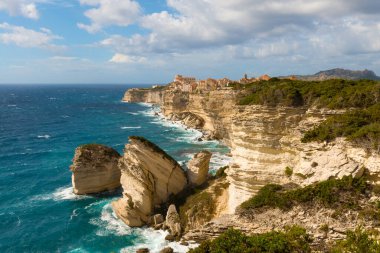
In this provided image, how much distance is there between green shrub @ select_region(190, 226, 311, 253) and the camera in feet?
49.2

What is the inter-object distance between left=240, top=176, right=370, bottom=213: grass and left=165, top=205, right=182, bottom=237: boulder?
8859mm

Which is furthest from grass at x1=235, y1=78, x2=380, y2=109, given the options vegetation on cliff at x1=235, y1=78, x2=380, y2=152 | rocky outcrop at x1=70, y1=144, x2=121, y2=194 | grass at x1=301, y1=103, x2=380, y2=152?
rocky outcrop at x1=70, y1=144, x2=121, y2=194

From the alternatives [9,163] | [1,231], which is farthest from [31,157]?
[1,231]

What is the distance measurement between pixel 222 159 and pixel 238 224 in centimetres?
3174

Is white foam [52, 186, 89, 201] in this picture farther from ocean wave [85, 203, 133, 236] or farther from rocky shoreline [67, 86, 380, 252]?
ocean wave [85, 203, 133, 236]

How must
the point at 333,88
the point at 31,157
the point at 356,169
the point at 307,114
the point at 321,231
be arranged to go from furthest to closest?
the point at 31,157 → the point at 333,88 → the point at 307,114 → the point at 356,169 → the point at 321,231

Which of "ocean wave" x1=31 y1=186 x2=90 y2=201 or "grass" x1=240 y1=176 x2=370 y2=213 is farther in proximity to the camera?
"ocean wave" x1=31 y1=186 x2=90 y2=201

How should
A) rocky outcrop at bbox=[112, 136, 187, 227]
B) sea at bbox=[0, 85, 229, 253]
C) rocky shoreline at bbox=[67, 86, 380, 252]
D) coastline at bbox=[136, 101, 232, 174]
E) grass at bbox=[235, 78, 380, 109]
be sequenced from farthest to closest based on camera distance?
coastline at bbox=[136, 101, 232, 174]
rocky outcrop at bbox=[112, 136, 187, 227]
sea at bbox=[0, 85, 229, 253]
grass at bbox=[235, 78, 380, 109]
rocky shoreline at bbox=[67, 86, 380, 252]

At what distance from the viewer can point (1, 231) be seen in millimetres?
30094

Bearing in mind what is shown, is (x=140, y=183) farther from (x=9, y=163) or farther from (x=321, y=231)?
(x=9, y=163)

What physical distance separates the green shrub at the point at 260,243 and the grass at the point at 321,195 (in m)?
2.82

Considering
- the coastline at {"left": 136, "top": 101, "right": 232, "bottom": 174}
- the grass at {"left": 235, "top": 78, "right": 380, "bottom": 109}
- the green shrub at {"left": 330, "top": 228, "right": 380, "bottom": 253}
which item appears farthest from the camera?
the coastline at {"left": 136, "top": 101, "right": 232, "bottom": 174}

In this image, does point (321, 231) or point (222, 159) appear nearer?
point (321, 231)

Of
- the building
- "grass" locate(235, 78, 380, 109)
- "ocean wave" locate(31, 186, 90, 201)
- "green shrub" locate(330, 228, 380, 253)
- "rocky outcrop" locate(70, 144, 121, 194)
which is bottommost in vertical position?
"ocean wave" locate(31, 186, 90, 201)
